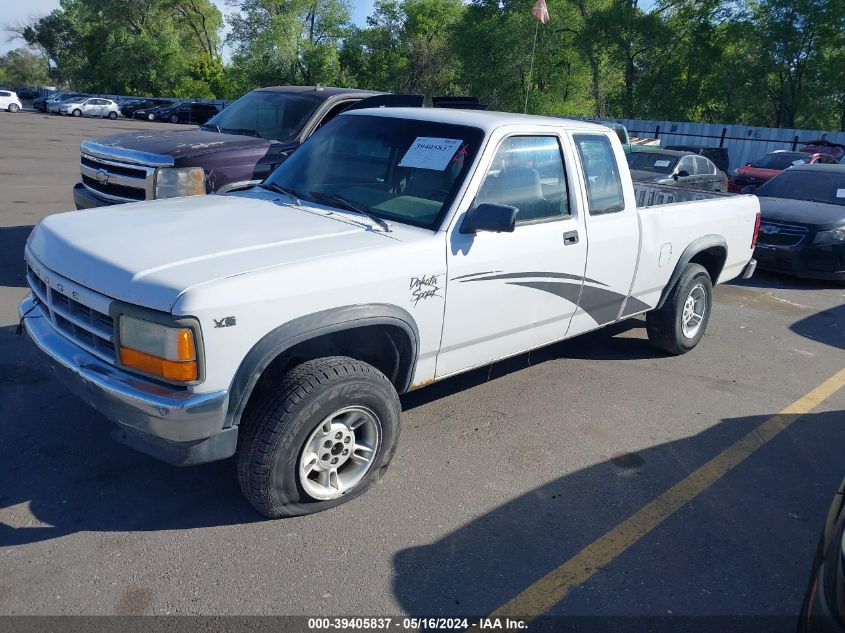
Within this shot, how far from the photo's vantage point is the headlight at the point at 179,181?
6.54 meters

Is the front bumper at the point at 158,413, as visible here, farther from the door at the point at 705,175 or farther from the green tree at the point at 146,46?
the green tree at the point at 146,46

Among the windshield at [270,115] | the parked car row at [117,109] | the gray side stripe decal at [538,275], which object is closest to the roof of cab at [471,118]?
the gray side stripe decal at [538,275]

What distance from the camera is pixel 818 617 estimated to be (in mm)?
2178

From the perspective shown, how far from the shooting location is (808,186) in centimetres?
1060

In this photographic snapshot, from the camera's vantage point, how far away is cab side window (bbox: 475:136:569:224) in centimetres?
419

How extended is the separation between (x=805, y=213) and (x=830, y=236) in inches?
21.4

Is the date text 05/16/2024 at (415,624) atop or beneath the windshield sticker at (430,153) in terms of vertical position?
beneath

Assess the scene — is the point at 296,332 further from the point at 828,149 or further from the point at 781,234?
the point at 828,149

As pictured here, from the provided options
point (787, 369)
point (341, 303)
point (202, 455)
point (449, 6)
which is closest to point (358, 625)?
point (202, 455)

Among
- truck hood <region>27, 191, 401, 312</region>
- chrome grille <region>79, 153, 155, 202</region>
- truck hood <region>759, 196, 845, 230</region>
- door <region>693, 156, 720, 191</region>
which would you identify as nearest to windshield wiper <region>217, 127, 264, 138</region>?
chrome grille <region>79, 153, 155, 202</region>

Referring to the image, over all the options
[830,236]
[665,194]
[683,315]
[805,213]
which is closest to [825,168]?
[805,213]

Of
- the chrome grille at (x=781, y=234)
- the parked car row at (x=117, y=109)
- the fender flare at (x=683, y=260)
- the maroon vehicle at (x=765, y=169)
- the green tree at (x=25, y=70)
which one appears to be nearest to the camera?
the fender flare at (x=683, y=260)

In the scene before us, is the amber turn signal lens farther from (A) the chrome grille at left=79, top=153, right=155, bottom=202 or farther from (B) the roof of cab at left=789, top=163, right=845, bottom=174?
(B) the roof of cab at left=789, top=163, right=845, bottom=174

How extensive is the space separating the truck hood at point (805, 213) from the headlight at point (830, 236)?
66 mm
